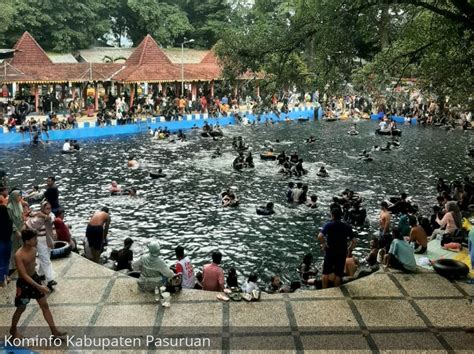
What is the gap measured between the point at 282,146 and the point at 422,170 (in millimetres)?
10850

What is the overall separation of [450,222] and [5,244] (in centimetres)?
1232

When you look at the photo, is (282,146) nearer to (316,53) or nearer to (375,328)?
(316,53)

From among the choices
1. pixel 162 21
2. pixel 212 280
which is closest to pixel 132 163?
pixel 212 280

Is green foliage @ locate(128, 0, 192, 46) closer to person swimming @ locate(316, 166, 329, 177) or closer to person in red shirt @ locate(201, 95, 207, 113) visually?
person in red shirt @ locate(201, 95, 207, 113)

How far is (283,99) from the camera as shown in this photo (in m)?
56.6

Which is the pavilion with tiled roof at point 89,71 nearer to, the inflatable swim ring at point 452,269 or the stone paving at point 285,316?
the stone paving at point 285,316

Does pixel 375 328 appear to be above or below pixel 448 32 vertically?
below

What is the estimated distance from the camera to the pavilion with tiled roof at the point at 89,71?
42812 millimetres

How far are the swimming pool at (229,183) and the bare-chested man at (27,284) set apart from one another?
6.92 metres

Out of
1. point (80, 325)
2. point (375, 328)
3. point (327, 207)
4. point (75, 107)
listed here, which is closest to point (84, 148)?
point (75, 107)

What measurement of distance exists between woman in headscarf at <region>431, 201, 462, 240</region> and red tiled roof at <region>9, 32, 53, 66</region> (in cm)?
4006

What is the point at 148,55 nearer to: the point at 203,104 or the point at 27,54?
the point at 203,104

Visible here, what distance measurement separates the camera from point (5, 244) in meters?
10.8

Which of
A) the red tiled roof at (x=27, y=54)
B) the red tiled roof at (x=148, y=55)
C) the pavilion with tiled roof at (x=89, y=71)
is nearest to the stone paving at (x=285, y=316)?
the pavilion with tiled roof at (x=89, y=71)
